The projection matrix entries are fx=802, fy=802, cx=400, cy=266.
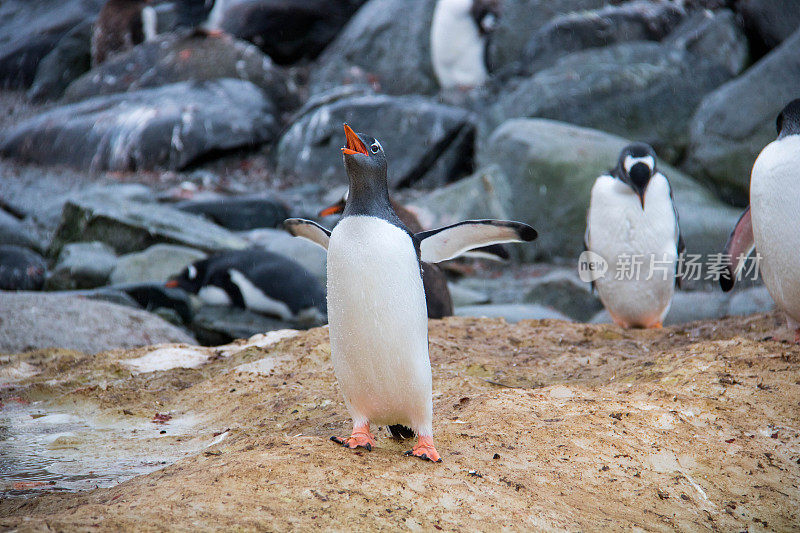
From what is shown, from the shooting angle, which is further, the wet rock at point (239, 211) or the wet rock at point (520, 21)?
the wet rock at point (520, 21)

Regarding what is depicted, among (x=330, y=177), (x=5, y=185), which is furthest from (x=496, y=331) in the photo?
(x=5, y=185)

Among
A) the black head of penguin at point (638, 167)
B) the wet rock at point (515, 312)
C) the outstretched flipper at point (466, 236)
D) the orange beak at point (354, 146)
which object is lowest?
the wet rock at point (515, 312)

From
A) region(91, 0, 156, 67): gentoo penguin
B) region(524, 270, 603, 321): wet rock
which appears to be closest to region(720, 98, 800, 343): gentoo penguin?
region(524, 270, 603, 321): wet rock

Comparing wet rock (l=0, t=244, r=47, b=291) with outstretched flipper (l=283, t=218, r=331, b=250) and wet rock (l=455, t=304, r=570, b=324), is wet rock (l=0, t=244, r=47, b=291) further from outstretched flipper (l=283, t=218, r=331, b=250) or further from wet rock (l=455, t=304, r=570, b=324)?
outstretched flipper (l=283, t=218, r=331, b=250)

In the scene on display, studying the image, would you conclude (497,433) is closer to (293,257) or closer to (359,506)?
(359,506)

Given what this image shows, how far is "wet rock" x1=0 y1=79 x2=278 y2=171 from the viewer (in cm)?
1320

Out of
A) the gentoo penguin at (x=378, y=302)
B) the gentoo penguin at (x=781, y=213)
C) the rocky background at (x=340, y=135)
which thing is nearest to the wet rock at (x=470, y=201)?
the rocky background at (x=340, y=135)

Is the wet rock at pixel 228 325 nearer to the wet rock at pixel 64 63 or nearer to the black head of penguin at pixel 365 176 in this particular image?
the black head of penguin at pixel 365 176

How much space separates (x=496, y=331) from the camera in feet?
16.8

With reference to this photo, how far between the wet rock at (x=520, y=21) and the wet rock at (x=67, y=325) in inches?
435

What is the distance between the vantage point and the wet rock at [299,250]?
8250 mm

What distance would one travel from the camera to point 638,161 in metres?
5.42

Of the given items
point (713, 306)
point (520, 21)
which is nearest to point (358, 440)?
point (713, 306)

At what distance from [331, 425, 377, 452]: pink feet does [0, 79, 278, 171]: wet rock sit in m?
11.1
